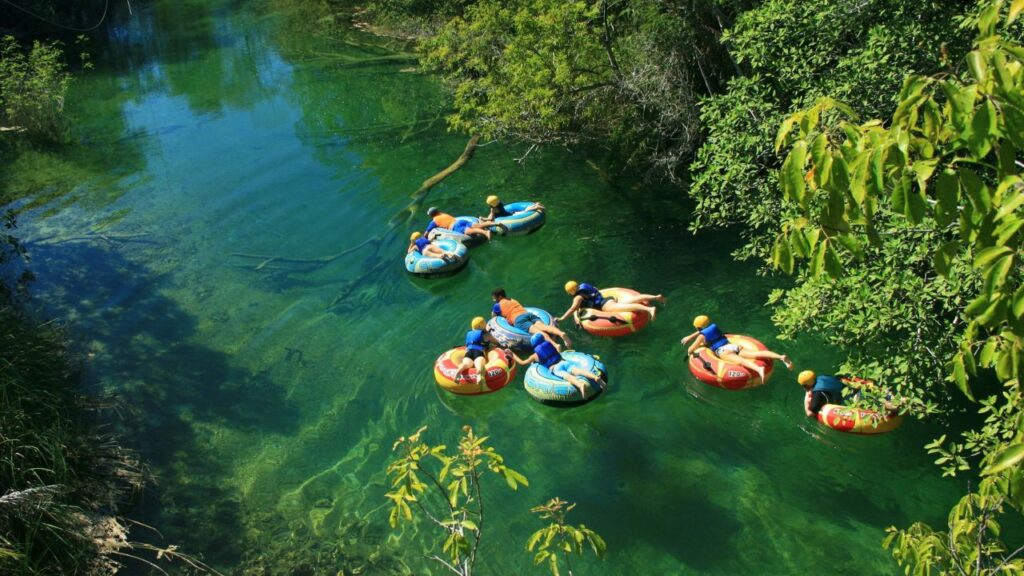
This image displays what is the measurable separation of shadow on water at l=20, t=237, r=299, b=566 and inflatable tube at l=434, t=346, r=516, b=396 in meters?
2.14

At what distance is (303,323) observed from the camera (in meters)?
12.4

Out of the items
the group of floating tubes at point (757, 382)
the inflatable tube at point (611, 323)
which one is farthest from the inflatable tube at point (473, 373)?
the group of floating tubes at point (757, 382)

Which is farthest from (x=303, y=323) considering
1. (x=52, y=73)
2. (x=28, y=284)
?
(x=52, y=73)

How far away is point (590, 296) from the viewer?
11.1 metres

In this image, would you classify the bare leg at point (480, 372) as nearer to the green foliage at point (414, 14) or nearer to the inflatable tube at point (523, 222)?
the inflatable tube at point (523, 222)

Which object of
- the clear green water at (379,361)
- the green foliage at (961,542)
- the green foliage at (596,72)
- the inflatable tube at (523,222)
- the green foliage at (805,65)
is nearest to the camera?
the green foliage at (961,542)

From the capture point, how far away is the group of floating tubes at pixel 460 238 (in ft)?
43.0

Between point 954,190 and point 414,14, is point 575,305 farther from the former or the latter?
point 414,14

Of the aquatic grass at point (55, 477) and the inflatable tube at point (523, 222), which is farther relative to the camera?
the inflatable tube at point (523, 222)

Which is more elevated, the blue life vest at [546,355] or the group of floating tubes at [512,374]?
the blue life vest at [546,355]

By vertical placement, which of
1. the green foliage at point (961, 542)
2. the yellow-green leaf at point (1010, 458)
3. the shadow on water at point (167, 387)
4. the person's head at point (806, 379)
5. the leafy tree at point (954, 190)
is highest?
the leafy tree at point (954, 190)

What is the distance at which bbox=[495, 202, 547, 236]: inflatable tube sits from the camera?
45.7 feet

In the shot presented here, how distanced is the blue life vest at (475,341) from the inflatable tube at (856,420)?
4395mm

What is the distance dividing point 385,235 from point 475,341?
5292 mm
